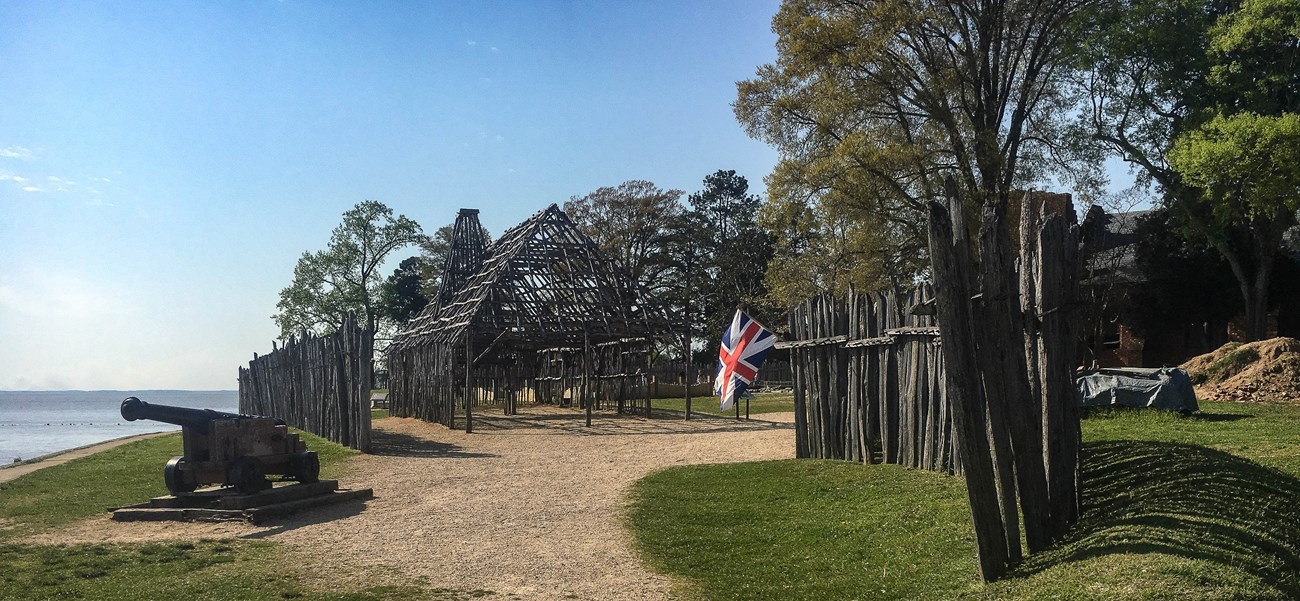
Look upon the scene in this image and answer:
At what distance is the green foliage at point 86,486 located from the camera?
36.0 ft

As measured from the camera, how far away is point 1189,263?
116ft

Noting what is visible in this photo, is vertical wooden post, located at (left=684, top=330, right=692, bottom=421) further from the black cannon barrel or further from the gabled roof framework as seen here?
the black cannon barrel

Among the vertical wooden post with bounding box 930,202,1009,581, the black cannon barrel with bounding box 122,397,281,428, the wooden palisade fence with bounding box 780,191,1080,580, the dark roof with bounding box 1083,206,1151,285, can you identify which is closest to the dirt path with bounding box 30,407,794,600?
the black cannon barrel with bounding box 122,397,281,428

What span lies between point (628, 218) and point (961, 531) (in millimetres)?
47098

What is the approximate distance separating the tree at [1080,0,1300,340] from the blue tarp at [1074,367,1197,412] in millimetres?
9729

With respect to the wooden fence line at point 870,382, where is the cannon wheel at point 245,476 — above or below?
below

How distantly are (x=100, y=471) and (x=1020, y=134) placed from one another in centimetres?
2478

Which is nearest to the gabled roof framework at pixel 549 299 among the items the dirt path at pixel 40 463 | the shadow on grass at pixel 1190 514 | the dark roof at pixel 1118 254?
the dirt path at pixel 40 463

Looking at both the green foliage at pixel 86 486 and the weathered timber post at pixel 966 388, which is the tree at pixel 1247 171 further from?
the green foliage at pixel 86 486

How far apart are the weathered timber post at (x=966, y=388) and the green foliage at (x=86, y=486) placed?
31.0 ft

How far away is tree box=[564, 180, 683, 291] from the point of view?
5397 cm

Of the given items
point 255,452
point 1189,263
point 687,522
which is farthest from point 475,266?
point 1189,263

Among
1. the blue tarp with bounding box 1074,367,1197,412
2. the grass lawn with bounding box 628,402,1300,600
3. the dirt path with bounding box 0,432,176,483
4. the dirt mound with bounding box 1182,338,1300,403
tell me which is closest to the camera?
the grass lawn with bounding box 628,402,1300,600

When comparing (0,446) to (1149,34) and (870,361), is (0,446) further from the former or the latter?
(1149,34)
